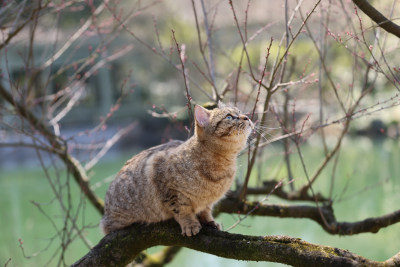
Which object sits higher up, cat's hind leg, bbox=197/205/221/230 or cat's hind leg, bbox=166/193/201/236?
cat's hind leg, bbox=166/193/201/236

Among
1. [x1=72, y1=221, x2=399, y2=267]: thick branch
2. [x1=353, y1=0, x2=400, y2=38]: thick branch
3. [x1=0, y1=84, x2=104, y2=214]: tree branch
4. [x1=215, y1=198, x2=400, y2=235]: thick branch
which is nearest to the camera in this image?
[x1=72, y1=221, x2=399, y2=267]: thick branch

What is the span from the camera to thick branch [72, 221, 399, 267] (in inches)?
79.7

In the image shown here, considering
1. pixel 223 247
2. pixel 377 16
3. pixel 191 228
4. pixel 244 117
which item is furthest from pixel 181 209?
pixel 377 16

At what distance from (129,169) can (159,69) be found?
18606mm

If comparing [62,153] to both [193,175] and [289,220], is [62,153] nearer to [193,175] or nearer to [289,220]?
[193,175]

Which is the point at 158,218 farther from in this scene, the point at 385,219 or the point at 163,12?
the point at 163,12

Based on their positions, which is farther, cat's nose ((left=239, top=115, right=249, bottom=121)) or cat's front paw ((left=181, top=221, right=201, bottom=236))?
cat's nose ((left=239, top=115, right=249, bottom=121))

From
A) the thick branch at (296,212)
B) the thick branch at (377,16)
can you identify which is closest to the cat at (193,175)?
the thick branch at (296,212)

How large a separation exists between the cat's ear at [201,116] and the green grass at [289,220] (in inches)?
106

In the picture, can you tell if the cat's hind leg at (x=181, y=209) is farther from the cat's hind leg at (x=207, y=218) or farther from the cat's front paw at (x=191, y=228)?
the cat's hind leg at (x=207, y=218)

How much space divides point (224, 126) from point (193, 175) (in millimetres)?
382

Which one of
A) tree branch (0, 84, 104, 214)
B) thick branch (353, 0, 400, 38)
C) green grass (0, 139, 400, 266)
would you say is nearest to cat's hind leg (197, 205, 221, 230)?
tree branch (0, 84, 104, 214)

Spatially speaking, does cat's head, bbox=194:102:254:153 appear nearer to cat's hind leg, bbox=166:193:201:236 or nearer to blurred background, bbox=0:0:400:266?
blurred background, bbox=0:0:400:266

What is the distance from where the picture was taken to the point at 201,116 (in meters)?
2.96
